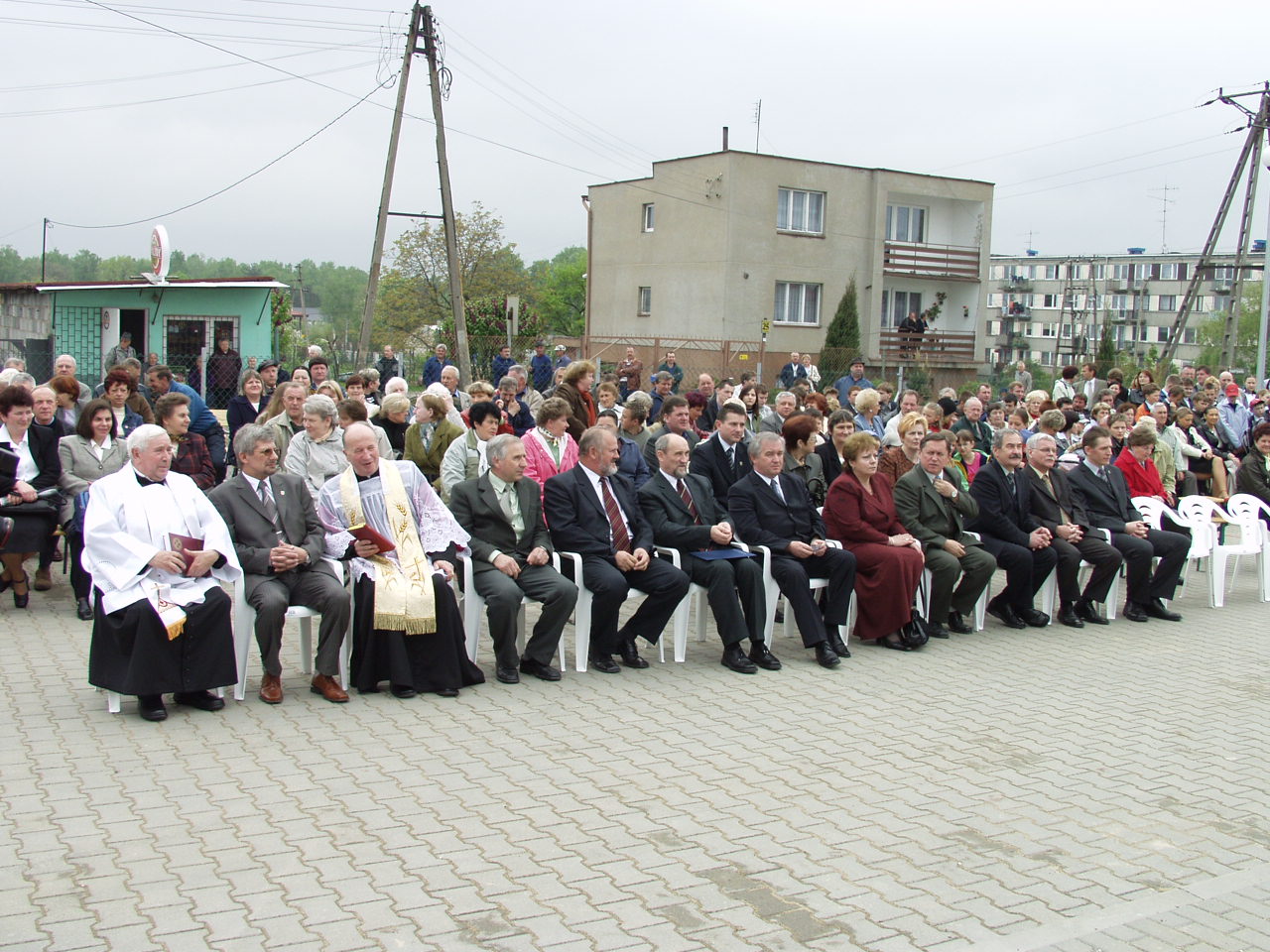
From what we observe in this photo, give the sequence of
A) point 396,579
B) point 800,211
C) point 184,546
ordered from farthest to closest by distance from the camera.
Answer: point 800,211 → point 396,579 → point 184,546

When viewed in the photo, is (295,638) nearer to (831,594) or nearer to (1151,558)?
(831,594)

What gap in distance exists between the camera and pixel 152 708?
6184 millimetres

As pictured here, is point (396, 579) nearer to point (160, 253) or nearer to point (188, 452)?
point (188, 452)

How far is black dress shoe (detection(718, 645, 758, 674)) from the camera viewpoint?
771 cm

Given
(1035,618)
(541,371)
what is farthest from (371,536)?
(541,371)

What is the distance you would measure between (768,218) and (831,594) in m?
27.5

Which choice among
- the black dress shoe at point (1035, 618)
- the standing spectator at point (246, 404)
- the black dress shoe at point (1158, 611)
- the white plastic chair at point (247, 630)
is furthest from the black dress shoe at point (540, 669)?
the black dress shoe at point (1158, 611)

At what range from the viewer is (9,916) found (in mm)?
3963

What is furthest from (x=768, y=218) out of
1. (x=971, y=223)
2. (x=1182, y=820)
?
(x=1182, y=820)

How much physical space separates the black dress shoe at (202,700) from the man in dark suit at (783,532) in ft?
11.8

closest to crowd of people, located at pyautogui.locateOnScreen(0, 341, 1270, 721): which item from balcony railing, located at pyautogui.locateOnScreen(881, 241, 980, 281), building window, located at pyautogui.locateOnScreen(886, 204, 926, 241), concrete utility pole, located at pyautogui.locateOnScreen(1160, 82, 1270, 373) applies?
concrete utility pole, located at pyautogui.locateOnScreen(1160, 82, 1270, 373)

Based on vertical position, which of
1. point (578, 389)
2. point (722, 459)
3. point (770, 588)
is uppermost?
point (578, 389)

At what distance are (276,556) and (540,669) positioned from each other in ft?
5.76

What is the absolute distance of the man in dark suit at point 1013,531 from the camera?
9305 mm
